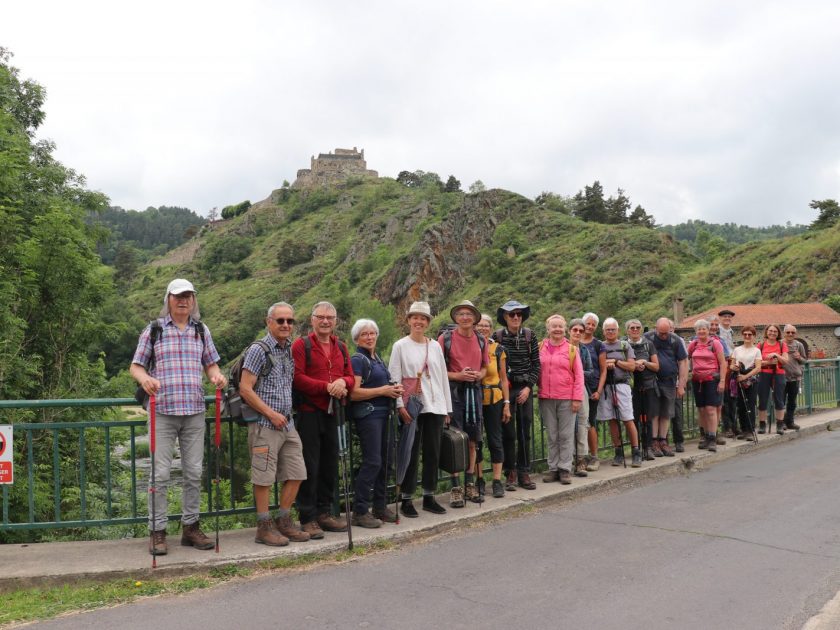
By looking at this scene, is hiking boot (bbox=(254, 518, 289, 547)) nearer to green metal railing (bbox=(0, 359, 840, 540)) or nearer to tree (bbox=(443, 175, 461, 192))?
green metal railing (bbox=(0, 359, 840, 540))

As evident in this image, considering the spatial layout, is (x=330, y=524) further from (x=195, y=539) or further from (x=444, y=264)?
(x=444, y=264)

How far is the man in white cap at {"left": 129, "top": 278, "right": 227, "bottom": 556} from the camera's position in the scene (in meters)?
4.87

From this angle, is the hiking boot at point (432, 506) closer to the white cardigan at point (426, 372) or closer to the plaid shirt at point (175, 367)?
the white cardigan at point (426, 372)

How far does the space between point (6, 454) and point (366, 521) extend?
288 centimetres

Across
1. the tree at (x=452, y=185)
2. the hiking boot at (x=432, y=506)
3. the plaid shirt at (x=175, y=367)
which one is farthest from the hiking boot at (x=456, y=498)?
the tree at (x=452, y=185)

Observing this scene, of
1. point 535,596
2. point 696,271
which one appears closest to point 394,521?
point 535,596

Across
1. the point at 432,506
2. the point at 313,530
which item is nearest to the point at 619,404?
the point at 432,506

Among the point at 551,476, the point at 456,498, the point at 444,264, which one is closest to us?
the point at 456,498

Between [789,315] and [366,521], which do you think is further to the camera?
[789,315]

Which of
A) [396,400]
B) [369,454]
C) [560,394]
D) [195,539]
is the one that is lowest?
[195,539]

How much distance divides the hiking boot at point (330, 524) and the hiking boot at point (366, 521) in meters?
0.12

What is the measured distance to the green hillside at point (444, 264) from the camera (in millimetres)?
59719

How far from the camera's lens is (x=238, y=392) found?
5.09 meters

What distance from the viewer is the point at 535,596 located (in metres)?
4.30
